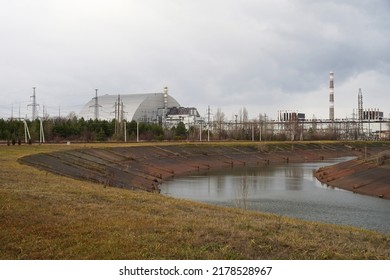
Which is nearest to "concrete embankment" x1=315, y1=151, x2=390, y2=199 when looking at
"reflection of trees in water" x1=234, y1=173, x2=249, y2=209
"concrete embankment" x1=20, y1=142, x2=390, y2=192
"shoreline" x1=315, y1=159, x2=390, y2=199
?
"shoreline" x1=315, y1=159, x2=390, y2=199

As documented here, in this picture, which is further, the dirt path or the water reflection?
the dirt path

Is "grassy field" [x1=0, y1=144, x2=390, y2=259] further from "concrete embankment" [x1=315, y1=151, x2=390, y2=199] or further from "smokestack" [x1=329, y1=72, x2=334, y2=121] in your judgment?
"smokestack" [x1=329, y1=72, x2=334, y2=121]

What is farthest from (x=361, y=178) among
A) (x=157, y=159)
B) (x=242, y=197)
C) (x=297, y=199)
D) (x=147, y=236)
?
(x=147, y=236)

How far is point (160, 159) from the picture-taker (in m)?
50.0

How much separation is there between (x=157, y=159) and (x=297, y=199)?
25.6 metres

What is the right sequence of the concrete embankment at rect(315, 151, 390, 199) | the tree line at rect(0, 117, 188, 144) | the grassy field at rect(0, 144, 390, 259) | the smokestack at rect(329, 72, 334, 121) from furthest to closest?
the smokestack at rect(329, 72, 334, 121)
the tree line at rect(0, 117, 188, 144)
the concrete embankment at rect(315, 151, 390, 199)
the grassy field at rect(0, 144, 390, 259)

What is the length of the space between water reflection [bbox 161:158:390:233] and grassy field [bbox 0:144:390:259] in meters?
8.10

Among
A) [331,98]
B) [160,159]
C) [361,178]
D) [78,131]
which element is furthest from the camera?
[331,98]

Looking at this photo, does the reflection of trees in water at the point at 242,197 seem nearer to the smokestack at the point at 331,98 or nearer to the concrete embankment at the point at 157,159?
the concrete embankment at the point at 157,159

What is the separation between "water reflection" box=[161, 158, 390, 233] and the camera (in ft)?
65.2

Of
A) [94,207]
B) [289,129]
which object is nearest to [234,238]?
[94,207]

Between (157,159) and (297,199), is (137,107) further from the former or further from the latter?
(297,199)
